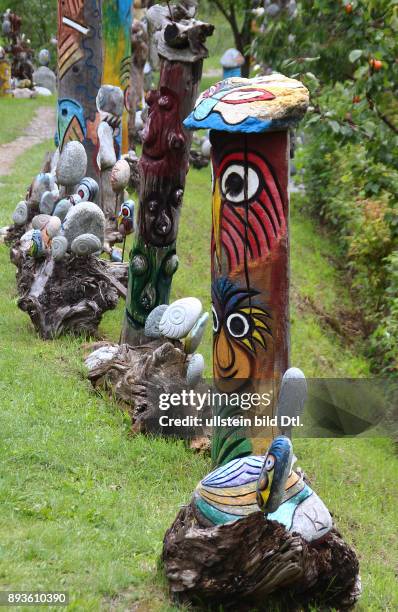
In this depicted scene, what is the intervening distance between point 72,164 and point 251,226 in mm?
3722

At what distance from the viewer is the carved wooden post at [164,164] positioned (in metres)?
6.79

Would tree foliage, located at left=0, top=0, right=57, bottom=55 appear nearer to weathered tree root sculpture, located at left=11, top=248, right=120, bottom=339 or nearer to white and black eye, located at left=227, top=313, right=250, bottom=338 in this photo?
weathered tree root sculpture, located at left=11, top=248, right=120, bottom=339

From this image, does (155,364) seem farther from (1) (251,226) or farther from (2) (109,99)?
(2) (109,99)

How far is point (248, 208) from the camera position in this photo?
5.00 metres

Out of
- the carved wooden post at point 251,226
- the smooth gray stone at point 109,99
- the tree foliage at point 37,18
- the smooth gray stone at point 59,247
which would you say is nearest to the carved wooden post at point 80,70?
the smooth gray stone at point 109,99

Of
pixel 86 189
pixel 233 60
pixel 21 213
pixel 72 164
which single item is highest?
pixel 233 60

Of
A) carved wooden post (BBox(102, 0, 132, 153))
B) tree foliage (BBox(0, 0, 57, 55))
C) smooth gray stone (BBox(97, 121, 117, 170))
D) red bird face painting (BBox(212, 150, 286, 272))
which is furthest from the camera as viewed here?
tree foliage (BBox(0, 0, 57, 55))

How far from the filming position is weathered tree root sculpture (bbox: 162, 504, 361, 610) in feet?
13.9

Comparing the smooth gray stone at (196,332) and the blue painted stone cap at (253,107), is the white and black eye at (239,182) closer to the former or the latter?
the blue painted stone cap at (253,107)

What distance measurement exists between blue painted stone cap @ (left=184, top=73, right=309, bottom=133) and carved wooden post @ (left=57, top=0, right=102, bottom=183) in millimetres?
5479

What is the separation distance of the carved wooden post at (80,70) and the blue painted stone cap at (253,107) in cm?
548

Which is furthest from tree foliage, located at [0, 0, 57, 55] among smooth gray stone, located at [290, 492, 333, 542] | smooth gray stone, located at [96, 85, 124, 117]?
smooth gray stone, located at [290, 492, 333, 542]

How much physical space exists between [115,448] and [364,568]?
1779 millimetres

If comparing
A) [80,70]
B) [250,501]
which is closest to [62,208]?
[80,70]
